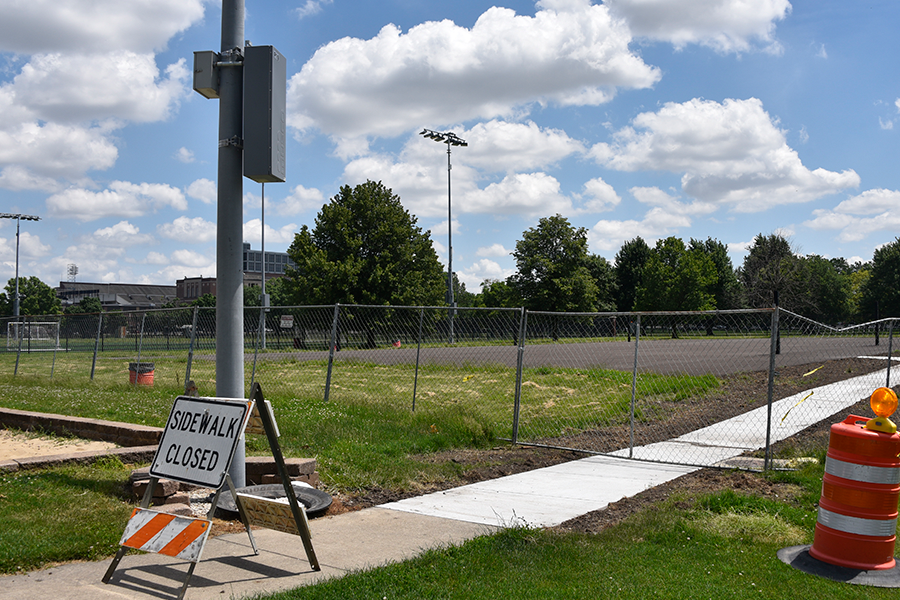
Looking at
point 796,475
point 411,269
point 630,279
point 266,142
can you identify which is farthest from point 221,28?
point 630,279

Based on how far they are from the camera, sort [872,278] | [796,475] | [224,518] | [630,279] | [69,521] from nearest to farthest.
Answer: [69,521], [224,518], [796,475], [872,278], [630,279]

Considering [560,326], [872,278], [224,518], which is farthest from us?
[872,278]

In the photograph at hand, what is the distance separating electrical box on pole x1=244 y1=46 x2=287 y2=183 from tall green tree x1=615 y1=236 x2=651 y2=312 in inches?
3096

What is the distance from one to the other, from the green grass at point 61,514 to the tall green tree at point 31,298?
8338cm

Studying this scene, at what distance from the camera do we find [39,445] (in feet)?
27.5

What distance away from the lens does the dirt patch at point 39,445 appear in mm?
7895

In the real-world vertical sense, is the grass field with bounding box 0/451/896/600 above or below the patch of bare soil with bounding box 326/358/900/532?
above

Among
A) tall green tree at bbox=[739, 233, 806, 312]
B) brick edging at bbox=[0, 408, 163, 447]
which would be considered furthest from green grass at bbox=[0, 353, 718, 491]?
tall green tree at bbox=[739, 233, 806, 312]

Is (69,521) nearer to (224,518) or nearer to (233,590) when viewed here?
(224,518)

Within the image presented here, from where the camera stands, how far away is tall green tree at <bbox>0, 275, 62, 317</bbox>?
3046 inches

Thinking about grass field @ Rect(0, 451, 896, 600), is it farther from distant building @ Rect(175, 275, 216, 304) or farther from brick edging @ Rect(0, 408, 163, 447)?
distant building @ Rect(175, 275, 216, 304)

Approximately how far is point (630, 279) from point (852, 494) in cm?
8078

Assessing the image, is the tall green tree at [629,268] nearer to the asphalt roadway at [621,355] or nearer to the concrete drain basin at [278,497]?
the asphalt roadway at [621,355]

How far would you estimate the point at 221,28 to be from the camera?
6.03 metres
